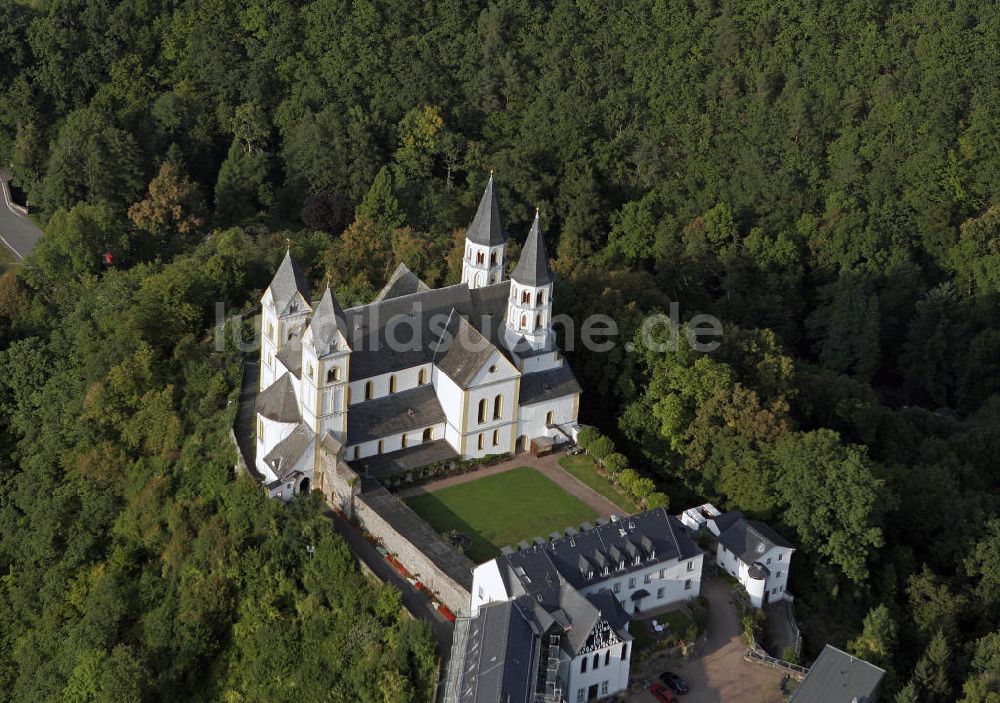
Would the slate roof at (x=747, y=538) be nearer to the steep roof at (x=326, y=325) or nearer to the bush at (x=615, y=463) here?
the bush at (x=615, y=463)

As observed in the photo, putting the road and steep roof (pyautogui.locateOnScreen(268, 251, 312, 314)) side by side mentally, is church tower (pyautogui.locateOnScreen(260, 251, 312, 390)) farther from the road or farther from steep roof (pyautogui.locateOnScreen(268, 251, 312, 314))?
the road

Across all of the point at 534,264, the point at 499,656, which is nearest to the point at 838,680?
the point at 499,656

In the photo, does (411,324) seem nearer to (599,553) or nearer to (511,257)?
(599,553)

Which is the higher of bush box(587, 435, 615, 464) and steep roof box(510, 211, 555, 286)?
steep roof box(510, 211, 555, 286)

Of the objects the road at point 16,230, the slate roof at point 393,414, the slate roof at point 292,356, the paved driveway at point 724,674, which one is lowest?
the paved driveway at point 724,674

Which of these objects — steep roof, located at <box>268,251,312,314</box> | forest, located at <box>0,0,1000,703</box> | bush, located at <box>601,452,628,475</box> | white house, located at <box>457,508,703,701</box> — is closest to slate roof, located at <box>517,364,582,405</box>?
forest, located at <box>0,0,1000,703</box>

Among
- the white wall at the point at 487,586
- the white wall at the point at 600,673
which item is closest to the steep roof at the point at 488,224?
the white wall at the point at 487,586
